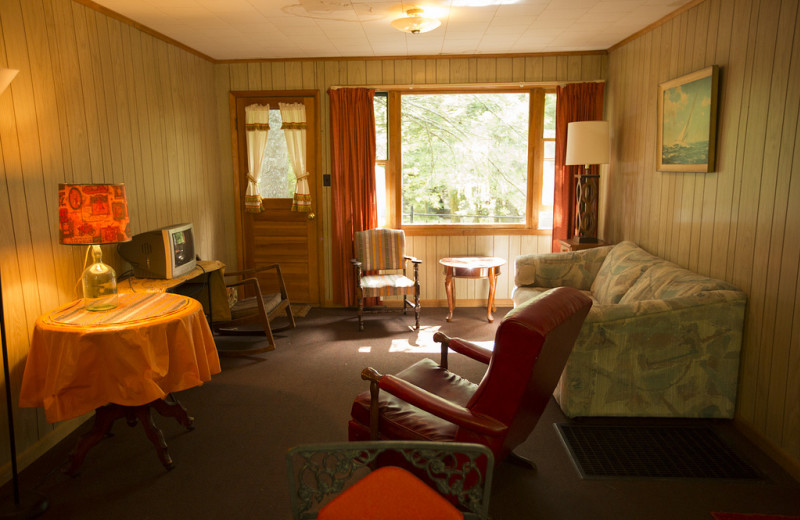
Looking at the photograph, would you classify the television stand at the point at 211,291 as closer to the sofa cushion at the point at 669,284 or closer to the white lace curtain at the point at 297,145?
the white lace curtain at the point at 297,145

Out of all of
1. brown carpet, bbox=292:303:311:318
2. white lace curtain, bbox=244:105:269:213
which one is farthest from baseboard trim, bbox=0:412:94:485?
white lace curtain, bbox=244:105:269:213

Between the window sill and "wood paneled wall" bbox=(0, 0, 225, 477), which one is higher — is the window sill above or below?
below

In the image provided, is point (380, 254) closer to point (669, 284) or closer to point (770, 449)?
point (669, 284)

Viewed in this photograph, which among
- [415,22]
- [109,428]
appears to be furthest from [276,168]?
[109,428]

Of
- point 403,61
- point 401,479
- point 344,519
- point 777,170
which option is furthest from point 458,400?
point 403,61

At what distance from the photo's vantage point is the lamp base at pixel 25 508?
7.31 feet

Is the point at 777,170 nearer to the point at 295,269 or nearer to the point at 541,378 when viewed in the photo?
the point at 541,378

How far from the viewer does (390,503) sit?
4.61ft

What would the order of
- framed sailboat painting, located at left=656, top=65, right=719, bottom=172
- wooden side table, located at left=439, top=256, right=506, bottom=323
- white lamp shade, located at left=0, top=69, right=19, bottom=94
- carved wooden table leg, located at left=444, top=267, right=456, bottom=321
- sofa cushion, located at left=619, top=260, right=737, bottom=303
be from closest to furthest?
white lamp shade, located at left=0, top=69, right=19, bottom=94
sofa cushion, located at left=619, top=260, right=737, bottom=303
framed sailboat painting, located at left=656, top=65, right=719, bottom=172
wooden side table, located at left=439, top=256, right=506, bottom=323
carved wooden table leg, located at left=444, top=267, right=456, bottom=321

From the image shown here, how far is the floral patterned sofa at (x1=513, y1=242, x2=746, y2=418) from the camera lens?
9.53ft

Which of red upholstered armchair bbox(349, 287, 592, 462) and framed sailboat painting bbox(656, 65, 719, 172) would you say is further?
framed sailboat painting bbox(656, 65, 719, 172)

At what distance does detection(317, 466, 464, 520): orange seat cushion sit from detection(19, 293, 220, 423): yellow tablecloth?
1449 millimetres

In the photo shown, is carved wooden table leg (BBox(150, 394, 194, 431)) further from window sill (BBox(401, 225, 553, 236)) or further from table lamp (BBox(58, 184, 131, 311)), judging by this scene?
window sill (BBox(401, 225, 553, 236))

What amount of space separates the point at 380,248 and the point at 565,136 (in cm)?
217
